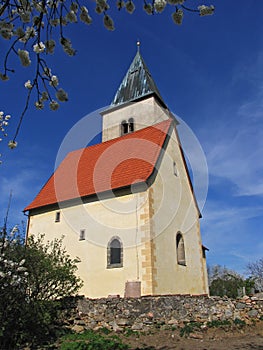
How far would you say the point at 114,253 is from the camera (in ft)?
48.8

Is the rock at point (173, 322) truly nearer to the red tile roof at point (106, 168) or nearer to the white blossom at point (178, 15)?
the red tile roof at point (106, 168)

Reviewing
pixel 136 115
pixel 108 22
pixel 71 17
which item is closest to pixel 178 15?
pixel 108 22

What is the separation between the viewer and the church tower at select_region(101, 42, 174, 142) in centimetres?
2581

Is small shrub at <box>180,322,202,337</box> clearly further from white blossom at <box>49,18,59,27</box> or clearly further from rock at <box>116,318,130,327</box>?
white blossom at <box>49,18,59,27</box>

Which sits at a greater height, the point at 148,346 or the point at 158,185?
the point at 158,185

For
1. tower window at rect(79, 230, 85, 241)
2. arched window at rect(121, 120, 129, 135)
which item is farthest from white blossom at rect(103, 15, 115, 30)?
arched window at rect(121, 120, 129, 135)

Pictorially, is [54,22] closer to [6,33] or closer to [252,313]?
[6,33]

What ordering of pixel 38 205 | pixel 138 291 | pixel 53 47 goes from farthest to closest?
pixel 38 205 → pixel 138 291 → pixel 53 47

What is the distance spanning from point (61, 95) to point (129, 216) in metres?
12.0

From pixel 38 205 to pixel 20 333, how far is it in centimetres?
1051

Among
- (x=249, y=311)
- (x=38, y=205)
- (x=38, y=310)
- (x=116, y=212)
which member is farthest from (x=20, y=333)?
(x=38, y=205)

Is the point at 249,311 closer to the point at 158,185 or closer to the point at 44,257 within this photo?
the point at 158,185

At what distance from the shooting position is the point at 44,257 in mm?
11008

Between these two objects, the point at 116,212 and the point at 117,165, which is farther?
the point at 117,165
